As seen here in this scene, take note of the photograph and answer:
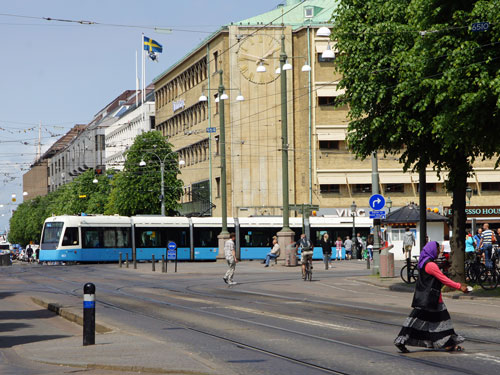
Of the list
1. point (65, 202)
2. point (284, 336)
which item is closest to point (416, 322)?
point (284, 336)

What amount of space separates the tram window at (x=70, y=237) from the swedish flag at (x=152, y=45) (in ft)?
152

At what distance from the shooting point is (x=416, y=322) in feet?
41.3

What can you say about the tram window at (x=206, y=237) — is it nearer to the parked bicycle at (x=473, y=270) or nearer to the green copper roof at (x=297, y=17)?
the green copper roof at (x=297, y=17)

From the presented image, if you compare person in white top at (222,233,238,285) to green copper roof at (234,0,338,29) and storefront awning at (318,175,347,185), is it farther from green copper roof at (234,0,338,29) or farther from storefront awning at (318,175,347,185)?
green copper roof at (234,0,338,29)

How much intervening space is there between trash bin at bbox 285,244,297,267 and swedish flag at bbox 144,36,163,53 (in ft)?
193

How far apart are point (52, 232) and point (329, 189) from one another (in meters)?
26.1

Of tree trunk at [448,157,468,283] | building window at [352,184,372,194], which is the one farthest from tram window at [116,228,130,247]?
tree trunk at [448,157,468,283]

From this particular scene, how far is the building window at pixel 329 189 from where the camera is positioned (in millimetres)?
76375

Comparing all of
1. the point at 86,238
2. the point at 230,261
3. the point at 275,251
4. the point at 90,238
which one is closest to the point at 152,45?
the point at 90,238

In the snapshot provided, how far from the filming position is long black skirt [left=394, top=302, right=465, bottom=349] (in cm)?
1243

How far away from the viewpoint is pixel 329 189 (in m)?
76.6

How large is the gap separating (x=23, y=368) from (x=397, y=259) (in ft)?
149

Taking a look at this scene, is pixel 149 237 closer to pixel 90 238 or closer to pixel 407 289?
pixel 90 238

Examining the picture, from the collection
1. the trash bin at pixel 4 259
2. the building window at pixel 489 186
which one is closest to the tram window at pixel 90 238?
the trash bin at pixel 4 259
